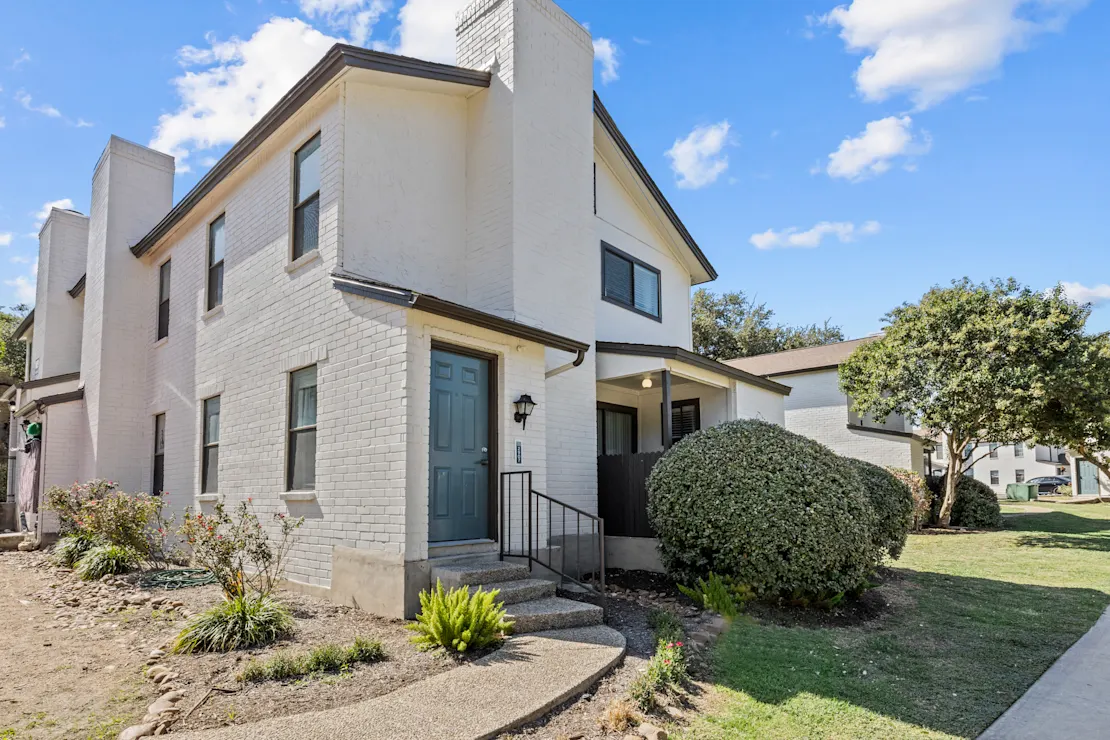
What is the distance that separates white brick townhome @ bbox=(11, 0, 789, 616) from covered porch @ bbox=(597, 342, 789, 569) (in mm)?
55

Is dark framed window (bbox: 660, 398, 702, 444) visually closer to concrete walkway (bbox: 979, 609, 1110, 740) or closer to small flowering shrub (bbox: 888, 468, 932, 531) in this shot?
small flowering shrub (bbox: 888, 468, 932, 531)

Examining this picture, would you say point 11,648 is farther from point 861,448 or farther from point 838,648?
point 861,448

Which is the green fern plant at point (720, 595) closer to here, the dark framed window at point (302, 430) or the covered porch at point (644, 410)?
the covered porch at point (644, 410)

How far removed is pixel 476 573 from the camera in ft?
21.0

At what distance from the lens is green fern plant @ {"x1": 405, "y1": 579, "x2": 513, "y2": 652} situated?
5.16 metres

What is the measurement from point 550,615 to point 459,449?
2169mm

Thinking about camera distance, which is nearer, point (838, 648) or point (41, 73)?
point (838, 648)

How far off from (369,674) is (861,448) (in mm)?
19407

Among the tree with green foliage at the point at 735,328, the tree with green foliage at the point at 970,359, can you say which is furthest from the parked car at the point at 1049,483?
the tree with green foliage at the point at 970,359

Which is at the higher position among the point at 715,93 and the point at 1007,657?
Result: the point at 715,93

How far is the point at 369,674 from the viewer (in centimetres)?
475

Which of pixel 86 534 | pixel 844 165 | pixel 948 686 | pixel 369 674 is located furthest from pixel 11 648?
pixel 844 165

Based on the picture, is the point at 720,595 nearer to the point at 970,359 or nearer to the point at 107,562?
the point at 107,562

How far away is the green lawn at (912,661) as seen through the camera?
172 inches
